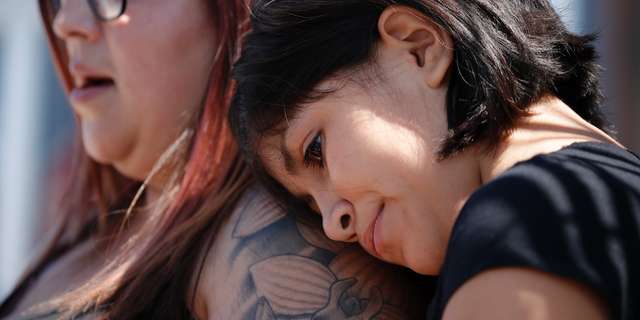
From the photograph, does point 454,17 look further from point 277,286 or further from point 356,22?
point 277,286

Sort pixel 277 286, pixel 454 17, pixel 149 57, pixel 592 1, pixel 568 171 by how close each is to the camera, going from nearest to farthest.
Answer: pixel 568 171 < pixel 454 17 < pixel 277 286 < pixel 149 57 < pixel 592 1

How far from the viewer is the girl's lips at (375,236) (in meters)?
1.13

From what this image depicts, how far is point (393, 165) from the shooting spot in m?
1.08

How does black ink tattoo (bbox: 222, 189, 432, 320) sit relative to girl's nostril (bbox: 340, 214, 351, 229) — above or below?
below

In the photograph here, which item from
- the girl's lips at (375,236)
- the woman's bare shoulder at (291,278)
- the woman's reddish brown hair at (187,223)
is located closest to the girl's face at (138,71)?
the woman's reddish brown hair at (187,223)

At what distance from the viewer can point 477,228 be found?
2.57 ft

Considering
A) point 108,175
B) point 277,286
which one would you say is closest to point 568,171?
point 277,286

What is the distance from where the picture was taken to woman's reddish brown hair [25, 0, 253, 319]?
4.44ft

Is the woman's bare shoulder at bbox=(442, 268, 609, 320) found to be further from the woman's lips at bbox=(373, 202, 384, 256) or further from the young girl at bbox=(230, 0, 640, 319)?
the woman's lips at bbox=(373, 202, 384, 256)

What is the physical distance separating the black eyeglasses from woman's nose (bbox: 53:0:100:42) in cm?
Answer: 4

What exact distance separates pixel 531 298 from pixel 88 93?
1696mm

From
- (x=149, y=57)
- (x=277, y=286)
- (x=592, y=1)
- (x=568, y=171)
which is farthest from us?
(x=592, y=1)

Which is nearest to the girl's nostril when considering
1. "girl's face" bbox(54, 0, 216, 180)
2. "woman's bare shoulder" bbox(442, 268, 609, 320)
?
"woman's bare shoulder" bbox(442, 268, 609, 320)

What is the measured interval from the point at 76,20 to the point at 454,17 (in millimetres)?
1410
